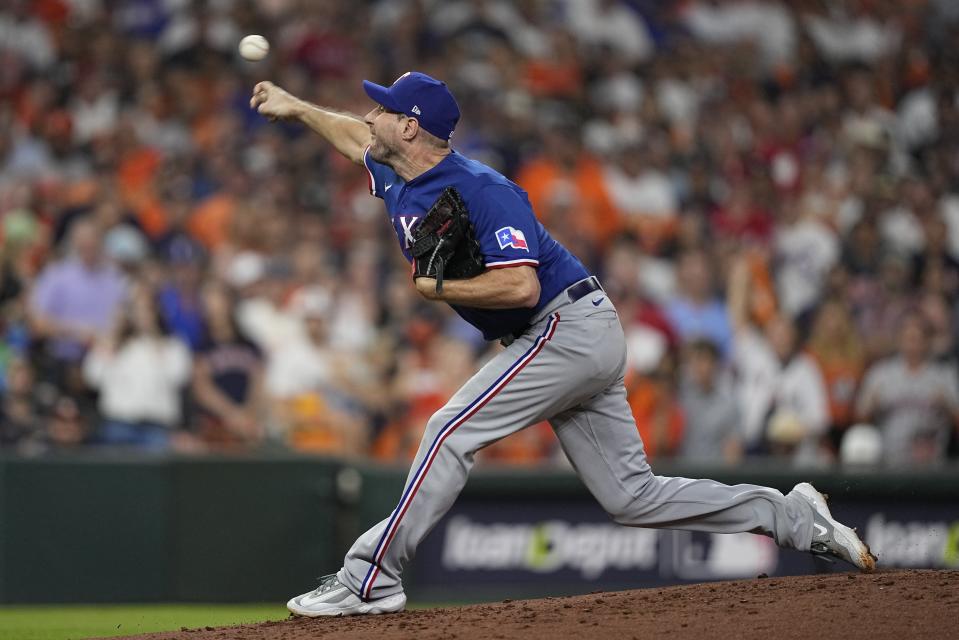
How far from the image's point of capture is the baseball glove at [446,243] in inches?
209

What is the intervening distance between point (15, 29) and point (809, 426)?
8108 millimetres

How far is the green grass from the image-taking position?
295 inches

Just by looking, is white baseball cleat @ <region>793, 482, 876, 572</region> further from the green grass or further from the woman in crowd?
the woman in crowd

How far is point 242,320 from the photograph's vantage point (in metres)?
10.8

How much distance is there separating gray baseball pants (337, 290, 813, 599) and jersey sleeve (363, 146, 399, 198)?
855 mm

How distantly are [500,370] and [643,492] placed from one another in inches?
30.3

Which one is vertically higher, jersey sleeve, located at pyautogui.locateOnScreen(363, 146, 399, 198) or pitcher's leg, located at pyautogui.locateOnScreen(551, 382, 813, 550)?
jersey sleeve, located at pyautogui.locateOnScreen(363, 146, 399, 198)

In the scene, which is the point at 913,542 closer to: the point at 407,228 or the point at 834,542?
the point at 834,542

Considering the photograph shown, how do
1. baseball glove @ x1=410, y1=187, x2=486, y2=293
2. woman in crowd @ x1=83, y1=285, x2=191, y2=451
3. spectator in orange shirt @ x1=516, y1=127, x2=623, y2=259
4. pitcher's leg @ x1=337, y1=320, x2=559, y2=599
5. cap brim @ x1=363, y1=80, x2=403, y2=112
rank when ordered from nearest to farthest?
1. baseball glove @ x1=410, y1=187, x2=486, y2=293
2. pitcher's leg @ x1=337, y1=320, x2=559, y2=599
3. cap brim @ x1=363, y1=80, x2=403, y2=112
4. woman in crowd @ x1=83, y1=285, x2=191, y2=451
5. spectator in orange shirt @ x1=516, y1=127, x2=623, y2=259

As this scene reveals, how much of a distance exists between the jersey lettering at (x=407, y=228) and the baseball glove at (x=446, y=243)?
17 cm

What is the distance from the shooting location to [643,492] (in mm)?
5703

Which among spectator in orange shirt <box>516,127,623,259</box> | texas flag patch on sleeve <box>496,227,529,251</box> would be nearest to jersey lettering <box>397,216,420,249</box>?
texas flag patch on sleeve <box>496,227,529,251</box>

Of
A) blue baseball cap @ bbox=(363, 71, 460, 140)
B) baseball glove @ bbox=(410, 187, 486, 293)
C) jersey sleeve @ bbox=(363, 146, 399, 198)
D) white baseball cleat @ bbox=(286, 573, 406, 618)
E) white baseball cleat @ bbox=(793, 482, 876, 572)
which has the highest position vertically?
blue baseball cap @ bbox=(363, 71, 460, 140)

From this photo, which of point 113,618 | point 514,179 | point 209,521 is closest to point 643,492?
point 113,618
